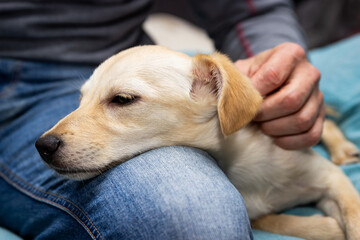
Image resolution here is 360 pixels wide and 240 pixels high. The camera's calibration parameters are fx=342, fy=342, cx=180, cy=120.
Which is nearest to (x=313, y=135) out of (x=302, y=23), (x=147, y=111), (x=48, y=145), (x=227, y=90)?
(x=227, y=90)

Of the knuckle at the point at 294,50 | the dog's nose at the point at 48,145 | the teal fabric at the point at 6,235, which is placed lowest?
the teal fabric at the point at 6,235

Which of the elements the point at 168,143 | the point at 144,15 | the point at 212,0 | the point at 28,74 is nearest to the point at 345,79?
the point at 212,0

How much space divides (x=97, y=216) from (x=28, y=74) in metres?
0.81

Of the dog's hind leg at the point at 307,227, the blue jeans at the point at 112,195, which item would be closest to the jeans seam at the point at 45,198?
the blue jeans at the point at 112,195

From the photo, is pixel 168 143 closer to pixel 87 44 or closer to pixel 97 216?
pixel 97 216

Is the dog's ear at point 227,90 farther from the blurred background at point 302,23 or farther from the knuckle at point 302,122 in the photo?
the blurred background at point 302,23

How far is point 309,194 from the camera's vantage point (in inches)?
49.6

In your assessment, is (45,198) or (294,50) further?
(294,50)

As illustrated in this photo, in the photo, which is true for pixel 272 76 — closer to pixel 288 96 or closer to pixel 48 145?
pixel 288 96

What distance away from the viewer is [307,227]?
114 centimetres

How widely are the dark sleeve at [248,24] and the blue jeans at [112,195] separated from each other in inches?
31.9

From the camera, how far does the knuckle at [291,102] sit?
110 centimetres

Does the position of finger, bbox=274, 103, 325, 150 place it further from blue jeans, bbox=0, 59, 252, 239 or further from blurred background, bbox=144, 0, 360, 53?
blurred background, bbox=144, 0, 360, 53

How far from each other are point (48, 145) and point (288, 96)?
0.74 metres
